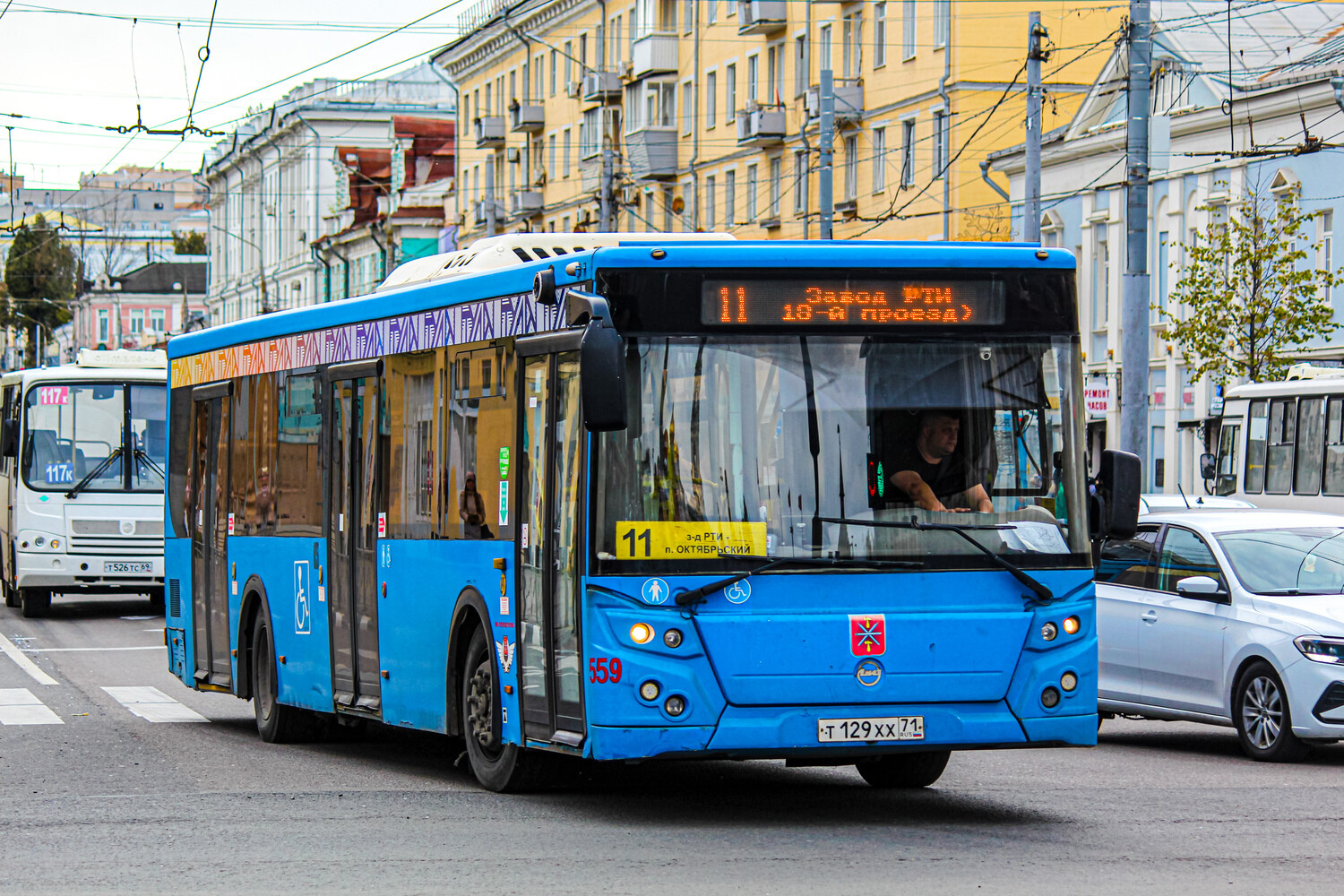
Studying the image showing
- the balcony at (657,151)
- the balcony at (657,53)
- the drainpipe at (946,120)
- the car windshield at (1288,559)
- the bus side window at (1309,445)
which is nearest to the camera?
the car windshield at (1288,559)

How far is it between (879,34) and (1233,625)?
137 feet

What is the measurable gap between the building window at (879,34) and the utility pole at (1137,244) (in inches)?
1150

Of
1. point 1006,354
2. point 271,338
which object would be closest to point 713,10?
point 271,338

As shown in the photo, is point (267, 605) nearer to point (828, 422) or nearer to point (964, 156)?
point (828, 422)

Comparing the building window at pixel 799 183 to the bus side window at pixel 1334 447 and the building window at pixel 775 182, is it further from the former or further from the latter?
the bus side window at pixel 1334 447

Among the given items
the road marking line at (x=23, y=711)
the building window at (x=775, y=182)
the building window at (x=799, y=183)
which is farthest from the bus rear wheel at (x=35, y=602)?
the building window at (x=775, y=182)

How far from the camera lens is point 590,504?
9727 mm

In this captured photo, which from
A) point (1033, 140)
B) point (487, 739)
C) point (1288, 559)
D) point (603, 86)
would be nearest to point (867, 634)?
point (487, 739)

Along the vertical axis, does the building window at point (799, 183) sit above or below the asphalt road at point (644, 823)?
above

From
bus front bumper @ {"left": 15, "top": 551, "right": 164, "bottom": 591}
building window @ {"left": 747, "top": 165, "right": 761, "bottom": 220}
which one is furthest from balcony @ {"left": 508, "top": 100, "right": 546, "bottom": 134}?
bus front bumper @ {"left": 15, "top": 551, "right": 164, "bottom": 591}

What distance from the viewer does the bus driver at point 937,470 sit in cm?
982

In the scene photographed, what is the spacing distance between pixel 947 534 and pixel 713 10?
2157 inches

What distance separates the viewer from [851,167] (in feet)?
183

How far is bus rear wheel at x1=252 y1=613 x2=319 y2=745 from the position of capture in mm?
14680
